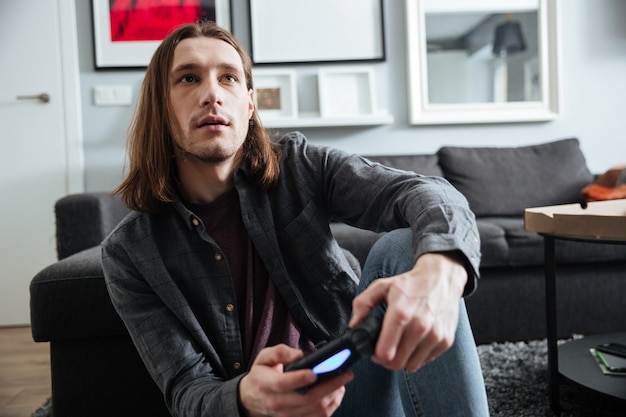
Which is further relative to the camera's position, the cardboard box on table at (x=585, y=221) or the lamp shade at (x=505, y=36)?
the lamp shade at (x=505, y=36)

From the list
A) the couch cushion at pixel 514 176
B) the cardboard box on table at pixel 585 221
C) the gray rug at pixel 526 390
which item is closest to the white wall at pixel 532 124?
the couch cushion at pixel 514 176

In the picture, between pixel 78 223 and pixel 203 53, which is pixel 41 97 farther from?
pixel 203 53

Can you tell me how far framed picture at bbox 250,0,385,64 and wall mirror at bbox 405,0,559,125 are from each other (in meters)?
0.23

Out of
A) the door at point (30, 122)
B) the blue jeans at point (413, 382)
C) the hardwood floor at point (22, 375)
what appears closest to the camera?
the blue jeans at point (413, 382)

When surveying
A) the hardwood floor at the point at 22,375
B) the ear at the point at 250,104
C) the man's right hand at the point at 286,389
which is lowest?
the hardwood floor at the point at 22,375

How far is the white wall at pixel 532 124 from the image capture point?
3.02 m

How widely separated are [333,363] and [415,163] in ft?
7.18

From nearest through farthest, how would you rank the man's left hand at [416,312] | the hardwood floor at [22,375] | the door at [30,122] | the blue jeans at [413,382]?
1. the man's left hand at [416,312]
2. the blue jeans at [413,382]
3. the hardwood floor at [22,375]
4. the door at [30,122]

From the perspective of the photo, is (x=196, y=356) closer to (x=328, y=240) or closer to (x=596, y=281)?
(x=328, y=240)

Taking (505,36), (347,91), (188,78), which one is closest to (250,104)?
(188,78)

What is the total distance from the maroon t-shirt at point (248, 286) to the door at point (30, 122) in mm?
2171

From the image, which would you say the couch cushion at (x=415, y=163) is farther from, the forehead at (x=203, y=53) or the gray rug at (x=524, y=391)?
the forehead at (x=203, y=53)

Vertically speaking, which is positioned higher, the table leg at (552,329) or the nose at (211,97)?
the nose at (211,97)

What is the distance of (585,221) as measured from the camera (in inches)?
49.8
